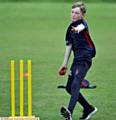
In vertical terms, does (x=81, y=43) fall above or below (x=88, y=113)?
above

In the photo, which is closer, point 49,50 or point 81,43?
point 81,43

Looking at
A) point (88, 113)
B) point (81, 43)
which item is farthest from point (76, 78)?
point (88, 113)

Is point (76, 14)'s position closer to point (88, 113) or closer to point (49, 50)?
point (88, 113)

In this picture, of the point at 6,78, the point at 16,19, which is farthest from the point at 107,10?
the point at 6,78

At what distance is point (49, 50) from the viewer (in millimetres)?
22047

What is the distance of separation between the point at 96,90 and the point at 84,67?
3823mm

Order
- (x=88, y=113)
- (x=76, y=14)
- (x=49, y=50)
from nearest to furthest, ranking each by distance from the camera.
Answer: (x=76, y=14) < (x=88, y=113) < (x=49, y=50)

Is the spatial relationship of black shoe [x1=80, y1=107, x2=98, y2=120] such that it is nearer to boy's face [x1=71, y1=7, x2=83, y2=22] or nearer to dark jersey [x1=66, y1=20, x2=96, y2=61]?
dark jersey [x1=66, y1=20, x2=96, y2=61]

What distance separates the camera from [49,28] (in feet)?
97.3

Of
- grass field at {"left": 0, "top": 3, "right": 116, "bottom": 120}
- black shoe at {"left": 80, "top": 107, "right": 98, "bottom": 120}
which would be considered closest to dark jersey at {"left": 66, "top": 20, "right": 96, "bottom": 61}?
black shoe at {"left": 80, "top": 107, "right": 98, "bottom": 120}

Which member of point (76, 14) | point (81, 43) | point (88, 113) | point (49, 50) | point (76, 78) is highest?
point (76, 14)

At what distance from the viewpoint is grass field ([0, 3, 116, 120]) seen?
42.0 feet

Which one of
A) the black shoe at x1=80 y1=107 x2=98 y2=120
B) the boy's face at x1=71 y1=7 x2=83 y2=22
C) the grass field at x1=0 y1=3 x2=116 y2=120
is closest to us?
the boy's face at x1=71 y1=7 x2=83 y2=22

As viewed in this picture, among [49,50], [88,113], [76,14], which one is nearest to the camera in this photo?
[76,14]
